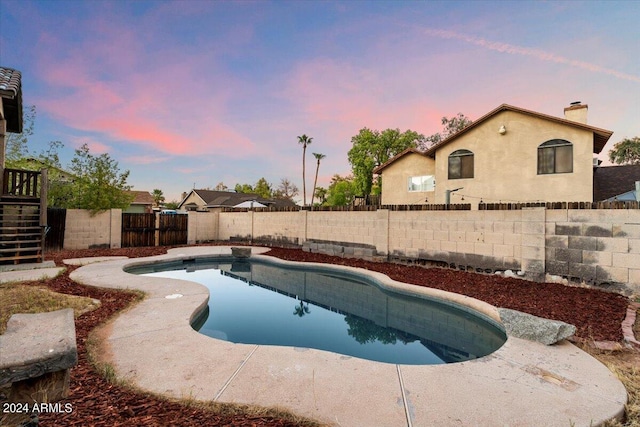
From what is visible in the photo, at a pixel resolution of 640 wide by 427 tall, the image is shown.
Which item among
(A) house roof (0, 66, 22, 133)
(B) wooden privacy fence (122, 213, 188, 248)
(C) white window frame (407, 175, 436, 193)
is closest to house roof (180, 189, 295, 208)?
(B) wooden privacy fence (122, 213, 188, 248)

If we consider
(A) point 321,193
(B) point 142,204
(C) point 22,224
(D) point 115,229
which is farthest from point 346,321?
(A) point 321,193

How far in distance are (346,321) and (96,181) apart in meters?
14.4

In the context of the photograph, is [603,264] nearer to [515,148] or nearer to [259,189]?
[515,148]

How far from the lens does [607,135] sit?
12320 mm

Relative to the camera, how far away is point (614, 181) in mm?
14828

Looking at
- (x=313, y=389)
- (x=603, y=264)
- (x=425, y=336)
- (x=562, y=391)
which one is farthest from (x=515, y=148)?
(x=313, y=389)

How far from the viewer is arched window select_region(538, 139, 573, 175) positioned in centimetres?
1288

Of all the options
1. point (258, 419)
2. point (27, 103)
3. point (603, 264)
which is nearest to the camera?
point (258, 419)

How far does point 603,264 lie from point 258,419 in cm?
785

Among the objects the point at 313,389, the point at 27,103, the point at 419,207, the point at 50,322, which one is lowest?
the point at 313,389

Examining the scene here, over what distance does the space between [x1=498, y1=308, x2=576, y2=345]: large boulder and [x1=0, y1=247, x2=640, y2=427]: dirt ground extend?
0.53m

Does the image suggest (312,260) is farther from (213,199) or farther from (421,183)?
(213,199)

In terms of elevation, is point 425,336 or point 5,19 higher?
point 5,19

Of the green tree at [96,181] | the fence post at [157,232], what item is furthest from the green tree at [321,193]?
the green tree at [96,181]
